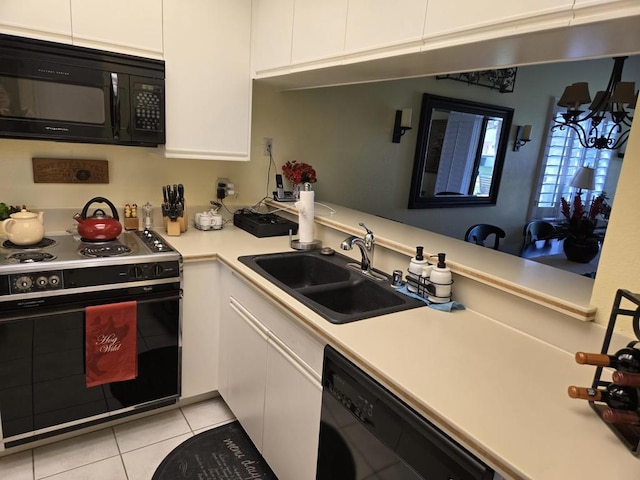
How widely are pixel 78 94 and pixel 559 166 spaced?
4.51 meters

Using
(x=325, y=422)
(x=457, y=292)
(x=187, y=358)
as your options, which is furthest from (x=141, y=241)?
(x=457, y=292)

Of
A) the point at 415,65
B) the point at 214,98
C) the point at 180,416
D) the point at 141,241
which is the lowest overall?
the point at 180,416

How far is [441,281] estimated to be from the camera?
1539 mm

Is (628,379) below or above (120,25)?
below

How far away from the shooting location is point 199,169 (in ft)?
8.45

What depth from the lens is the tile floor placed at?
1.83m

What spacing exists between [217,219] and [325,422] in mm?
1496

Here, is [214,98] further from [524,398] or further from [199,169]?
[524,398]

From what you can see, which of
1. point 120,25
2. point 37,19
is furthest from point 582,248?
point 37,19

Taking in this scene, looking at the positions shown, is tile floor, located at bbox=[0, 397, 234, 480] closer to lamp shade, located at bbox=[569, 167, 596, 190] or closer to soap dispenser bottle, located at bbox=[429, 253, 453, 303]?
soap dispenser bottle, located at bbox=[429, 253, 453, 303]

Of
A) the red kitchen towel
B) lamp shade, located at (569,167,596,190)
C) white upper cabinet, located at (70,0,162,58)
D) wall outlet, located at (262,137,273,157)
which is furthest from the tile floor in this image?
lamp shade, located at (569,167,596,190)

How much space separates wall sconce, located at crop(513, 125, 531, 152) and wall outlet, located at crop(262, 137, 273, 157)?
264 cm

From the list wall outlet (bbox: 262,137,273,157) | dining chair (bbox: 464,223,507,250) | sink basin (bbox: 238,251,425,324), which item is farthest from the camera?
dining chair (bbox: 464,223,507,250)

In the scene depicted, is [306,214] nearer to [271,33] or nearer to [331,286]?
[331,286]
